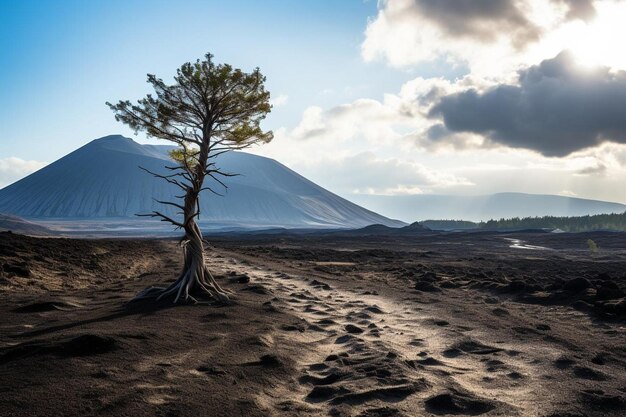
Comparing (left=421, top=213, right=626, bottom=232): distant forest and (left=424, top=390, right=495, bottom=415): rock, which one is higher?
(left=421, top=213, right=626, bottom=232): distant forest

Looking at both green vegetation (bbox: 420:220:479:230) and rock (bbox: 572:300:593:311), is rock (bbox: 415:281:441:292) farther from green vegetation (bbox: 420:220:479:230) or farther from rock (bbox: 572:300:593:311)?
green vegetation (bbox: 420:220:479:230)

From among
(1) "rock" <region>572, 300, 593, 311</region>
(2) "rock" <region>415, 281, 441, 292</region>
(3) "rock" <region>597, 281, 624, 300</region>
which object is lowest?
(2) "rock" <region>415, 281, 441, 292</region>

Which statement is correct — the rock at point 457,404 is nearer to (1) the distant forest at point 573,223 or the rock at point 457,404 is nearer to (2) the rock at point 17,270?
(2) the rock at point 17,270

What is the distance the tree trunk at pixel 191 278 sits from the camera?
41.5 feet

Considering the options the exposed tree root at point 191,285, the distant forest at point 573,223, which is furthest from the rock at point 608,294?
the distant forest at point 573,223

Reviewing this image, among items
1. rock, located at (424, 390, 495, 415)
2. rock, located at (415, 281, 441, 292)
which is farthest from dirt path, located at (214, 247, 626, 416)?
rock, located at (415, 281, 441, 292)

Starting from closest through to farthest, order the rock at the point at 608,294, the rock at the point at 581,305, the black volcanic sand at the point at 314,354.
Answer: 1. the black volcanic sand at the point at 314,354
2. the rock at the point at 581,305
3. the rock at the point at 608,294

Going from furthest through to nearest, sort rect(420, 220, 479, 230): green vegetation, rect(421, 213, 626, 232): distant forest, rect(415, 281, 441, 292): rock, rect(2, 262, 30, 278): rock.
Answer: rect(420, 220, 479, 230): green vegetation → rect(421, 213, 626, 232): distant forest → rect(415, 281, 441, 292): rock → rect(2, 262, 30, 278): rock

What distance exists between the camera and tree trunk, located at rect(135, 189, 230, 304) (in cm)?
1266

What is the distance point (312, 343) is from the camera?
29.6 feet

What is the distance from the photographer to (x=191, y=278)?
13016mm

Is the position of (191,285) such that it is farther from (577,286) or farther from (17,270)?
(577,286)

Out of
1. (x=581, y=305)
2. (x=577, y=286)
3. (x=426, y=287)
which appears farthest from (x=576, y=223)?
(x=581, y=305)

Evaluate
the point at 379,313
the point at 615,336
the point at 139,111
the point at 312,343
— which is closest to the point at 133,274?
the point at 139,111
